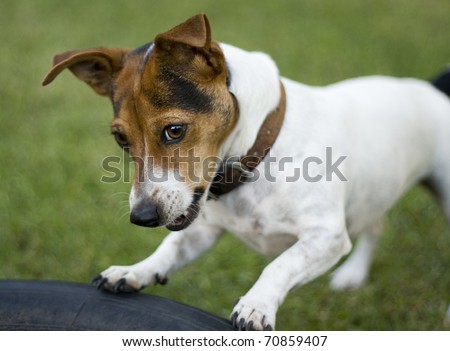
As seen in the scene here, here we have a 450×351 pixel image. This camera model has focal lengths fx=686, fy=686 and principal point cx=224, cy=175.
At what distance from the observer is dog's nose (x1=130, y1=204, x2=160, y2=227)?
9.70 feet

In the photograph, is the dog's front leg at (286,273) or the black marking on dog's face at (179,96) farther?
the black marking on dog's face at (179,96)

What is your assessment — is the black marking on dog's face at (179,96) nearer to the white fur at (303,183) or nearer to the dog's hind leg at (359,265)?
the white fur at (303,183)

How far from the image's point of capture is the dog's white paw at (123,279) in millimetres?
3318

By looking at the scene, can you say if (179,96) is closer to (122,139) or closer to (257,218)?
(122,139)

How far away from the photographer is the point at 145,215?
116 inches

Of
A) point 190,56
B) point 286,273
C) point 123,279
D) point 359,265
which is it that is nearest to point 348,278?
point 359,265

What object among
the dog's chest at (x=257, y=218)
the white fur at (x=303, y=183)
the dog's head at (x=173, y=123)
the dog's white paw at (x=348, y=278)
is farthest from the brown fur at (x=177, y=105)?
the dog's white paw at (x=348, y=278)

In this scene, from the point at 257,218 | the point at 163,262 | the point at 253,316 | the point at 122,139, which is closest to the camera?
the point at 253,316

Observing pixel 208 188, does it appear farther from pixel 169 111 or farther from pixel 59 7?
pixel 59 7

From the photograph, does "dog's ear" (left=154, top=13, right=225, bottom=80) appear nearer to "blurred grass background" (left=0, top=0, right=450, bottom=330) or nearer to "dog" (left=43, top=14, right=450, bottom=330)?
"dog" (left=43, top=14, right=450, bottom=330)

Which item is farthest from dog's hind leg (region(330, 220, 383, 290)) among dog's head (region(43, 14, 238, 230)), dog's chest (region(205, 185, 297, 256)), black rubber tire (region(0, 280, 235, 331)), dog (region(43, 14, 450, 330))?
dog's head (region(43, 14, 238, 230))

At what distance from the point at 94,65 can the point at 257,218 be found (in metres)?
1.13

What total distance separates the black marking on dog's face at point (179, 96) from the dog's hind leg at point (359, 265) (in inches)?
86.2

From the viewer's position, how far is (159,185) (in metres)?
3.01
